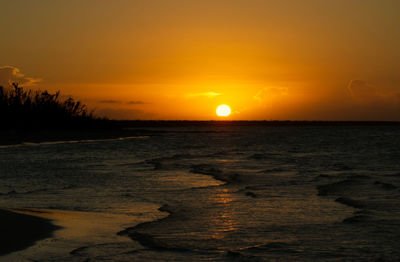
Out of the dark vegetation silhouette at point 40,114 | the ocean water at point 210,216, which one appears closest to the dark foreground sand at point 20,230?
the ocean water at point 210,216

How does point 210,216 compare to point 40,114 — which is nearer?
point 210,216

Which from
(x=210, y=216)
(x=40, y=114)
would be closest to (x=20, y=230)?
(x=210, y=216)

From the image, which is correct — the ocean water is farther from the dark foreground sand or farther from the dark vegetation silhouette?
the dark vegetation silhouette

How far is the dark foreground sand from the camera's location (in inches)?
335

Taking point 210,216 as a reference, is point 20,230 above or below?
above

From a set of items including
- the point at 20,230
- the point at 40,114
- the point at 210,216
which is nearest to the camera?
the point at 20,230

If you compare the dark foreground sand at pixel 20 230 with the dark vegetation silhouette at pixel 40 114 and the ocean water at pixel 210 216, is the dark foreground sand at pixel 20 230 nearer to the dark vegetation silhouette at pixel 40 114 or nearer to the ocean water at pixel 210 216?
→ the ocean water at pixel 210 216

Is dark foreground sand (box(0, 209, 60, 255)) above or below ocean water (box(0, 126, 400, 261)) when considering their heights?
above

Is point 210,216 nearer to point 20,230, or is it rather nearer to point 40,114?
point 20,230

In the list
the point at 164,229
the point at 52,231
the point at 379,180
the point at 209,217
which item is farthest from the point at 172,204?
the point at 379,180

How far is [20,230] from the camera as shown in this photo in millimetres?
9586

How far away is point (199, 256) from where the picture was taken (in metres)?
8.23

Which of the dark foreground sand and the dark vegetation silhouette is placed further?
the dark vegetation silhouette

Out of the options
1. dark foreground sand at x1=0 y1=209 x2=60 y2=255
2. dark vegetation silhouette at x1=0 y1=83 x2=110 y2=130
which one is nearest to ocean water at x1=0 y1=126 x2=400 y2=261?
dark foreground sand at x1=0 y1=209 x2=60 y2=255
